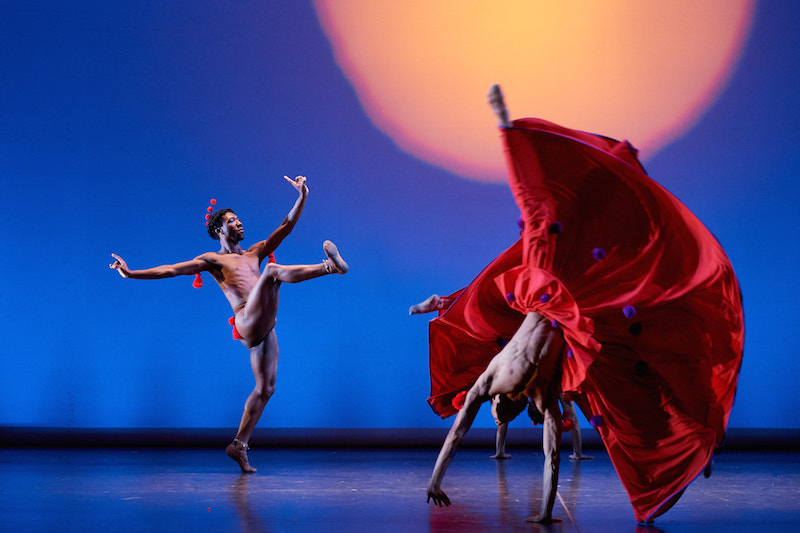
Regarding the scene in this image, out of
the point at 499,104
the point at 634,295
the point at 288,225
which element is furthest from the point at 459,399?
the point at 288,225

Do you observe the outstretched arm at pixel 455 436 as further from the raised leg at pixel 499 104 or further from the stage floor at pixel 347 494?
the raised leg at pixel 499 104

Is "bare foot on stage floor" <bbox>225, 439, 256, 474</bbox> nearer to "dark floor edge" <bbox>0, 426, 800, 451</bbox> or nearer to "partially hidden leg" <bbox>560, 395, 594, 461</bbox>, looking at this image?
"dark floor edge" <bbox>0, 426, 800, 451</bbox>

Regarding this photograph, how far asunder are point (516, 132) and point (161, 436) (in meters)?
4.19

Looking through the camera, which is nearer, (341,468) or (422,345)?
(341,468)

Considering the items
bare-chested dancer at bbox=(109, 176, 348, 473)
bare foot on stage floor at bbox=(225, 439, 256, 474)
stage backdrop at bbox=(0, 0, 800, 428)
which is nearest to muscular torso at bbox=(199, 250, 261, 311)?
bare-chested dancer at bbox=(109, 176, 348, 473)

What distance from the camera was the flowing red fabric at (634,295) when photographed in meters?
2.97

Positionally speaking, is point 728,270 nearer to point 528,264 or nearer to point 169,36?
point 528,264

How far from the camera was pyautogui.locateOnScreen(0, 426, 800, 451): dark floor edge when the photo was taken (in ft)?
19.9

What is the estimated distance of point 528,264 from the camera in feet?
10.3

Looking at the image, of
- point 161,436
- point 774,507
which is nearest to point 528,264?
point 774,507

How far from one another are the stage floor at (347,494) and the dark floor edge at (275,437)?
45 cm

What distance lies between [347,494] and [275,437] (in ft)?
8.22

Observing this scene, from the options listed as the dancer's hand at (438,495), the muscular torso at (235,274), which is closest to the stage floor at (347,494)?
the dancer's hand at (438,495)

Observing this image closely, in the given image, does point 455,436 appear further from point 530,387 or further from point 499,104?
point 499,104
